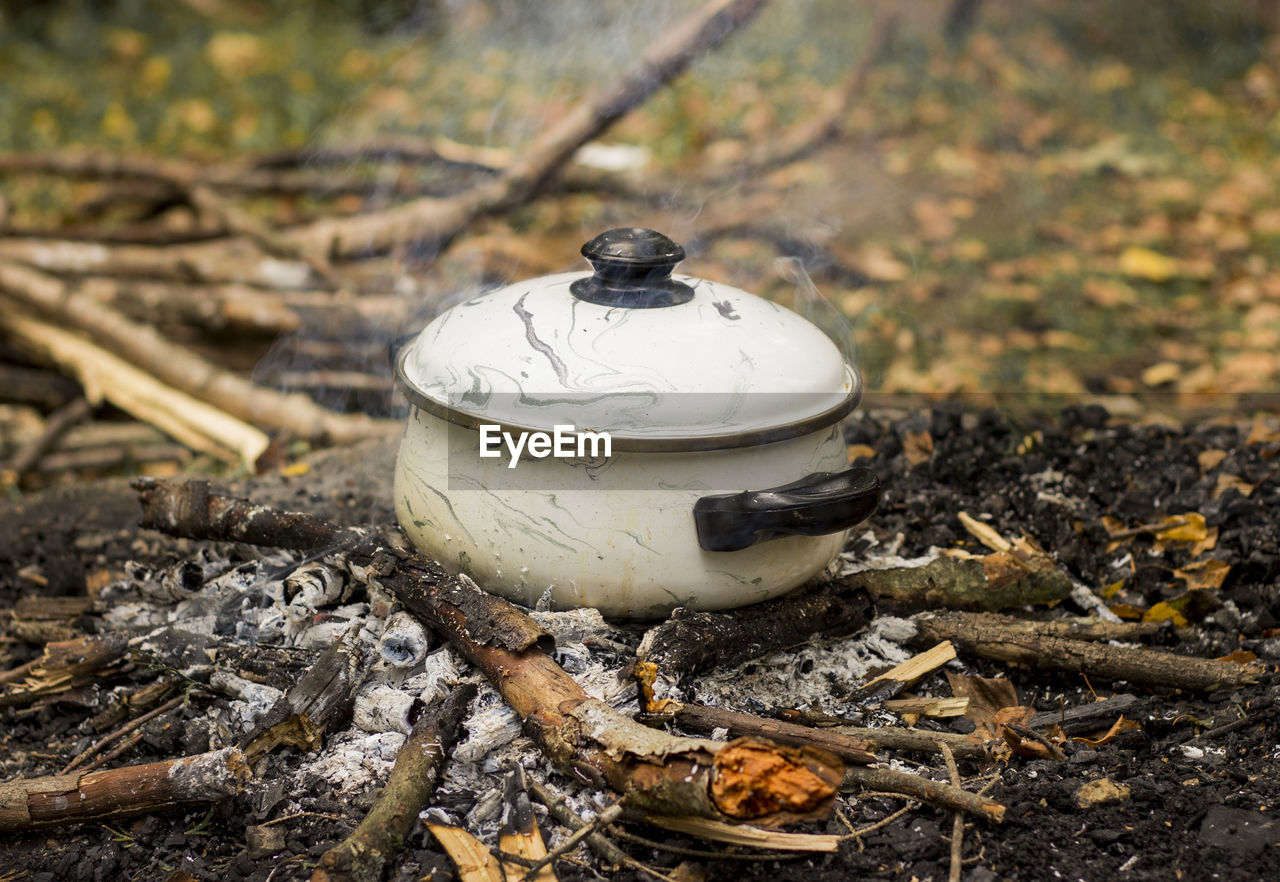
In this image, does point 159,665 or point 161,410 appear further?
point 161,410

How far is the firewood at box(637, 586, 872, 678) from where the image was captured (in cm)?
218

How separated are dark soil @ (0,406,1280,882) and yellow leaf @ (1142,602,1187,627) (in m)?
0.04

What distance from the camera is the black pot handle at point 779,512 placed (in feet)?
6.93

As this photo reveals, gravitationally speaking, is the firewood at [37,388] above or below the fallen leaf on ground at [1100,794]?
below

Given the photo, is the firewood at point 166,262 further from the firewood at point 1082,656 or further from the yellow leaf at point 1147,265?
the yellow leaf at point 1147,265

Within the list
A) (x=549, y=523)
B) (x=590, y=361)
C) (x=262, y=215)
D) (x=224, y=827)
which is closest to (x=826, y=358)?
(x=590, y=361)

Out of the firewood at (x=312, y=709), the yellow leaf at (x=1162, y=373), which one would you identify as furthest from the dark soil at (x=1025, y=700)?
the yellow leaf at (x=1162, y=373)

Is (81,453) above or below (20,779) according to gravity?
below

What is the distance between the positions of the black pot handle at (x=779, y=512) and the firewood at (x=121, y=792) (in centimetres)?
107

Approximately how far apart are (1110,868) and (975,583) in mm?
923

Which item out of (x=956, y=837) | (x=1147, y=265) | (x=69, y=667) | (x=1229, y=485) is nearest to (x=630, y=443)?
(x=956, y=837)

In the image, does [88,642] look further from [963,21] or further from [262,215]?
[963,21]

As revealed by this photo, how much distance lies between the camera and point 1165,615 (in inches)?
112

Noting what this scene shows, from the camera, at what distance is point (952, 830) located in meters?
2.01
